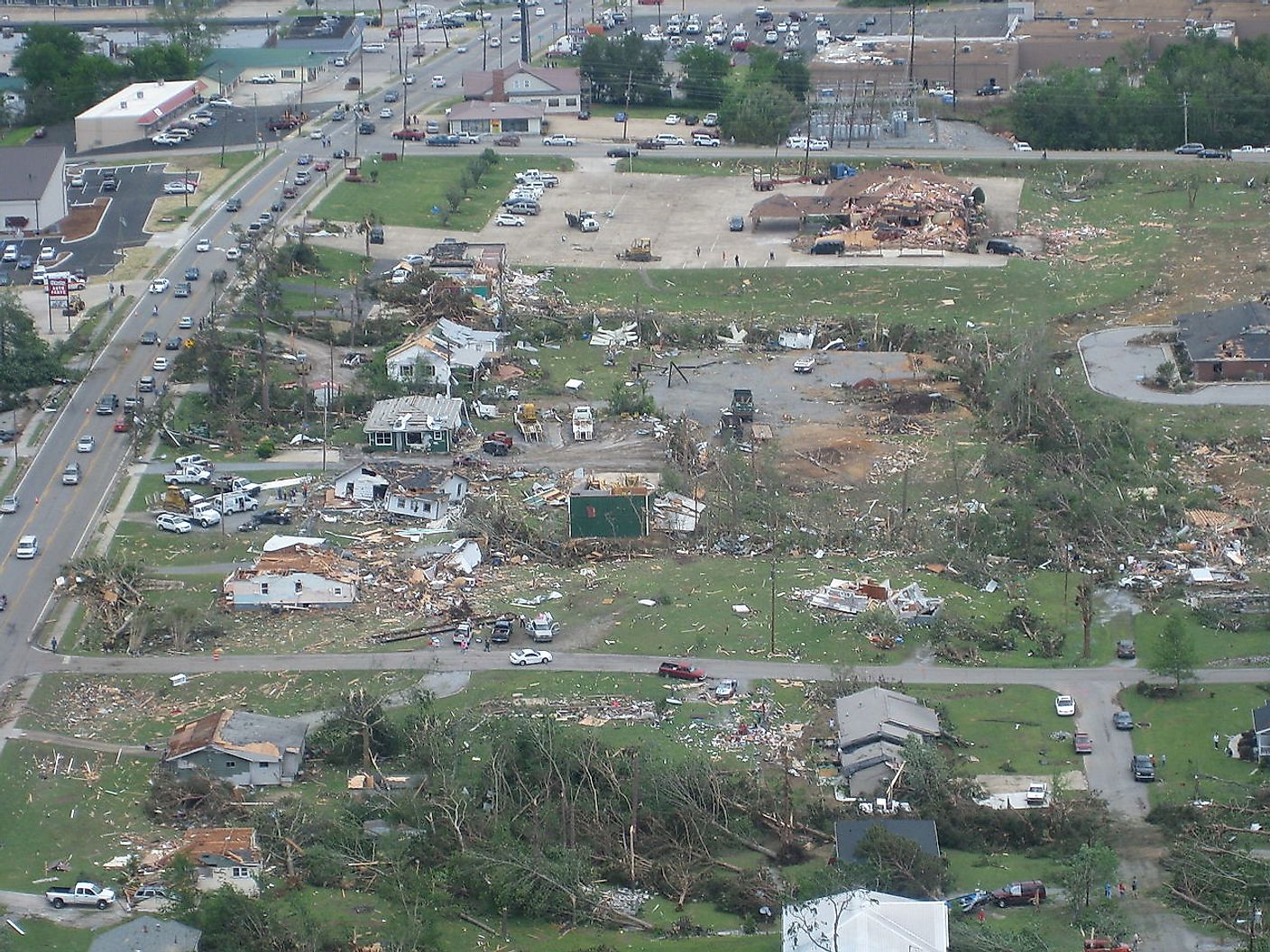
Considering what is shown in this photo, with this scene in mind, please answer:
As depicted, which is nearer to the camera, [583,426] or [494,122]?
[583,426]

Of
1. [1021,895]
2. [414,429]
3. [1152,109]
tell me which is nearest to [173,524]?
[414,429]

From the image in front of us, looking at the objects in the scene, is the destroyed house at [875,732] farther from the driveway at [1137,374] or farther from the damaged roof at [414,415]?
the driveway at [1137,374]

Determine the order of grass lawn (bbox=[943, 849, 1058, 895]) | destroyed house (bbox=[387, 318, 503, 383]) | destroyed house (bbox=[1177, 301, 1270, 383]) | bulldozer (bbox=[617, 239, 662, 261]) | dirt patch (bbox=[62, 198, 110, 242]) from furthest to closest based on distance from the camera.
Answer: dirt patch (bbox=[62, 198, 110, 242]), bulldozer (bbox=[617, 239, 662, 261]), destroyed house (bbox=[387, 318, 503, 383]), destroyed house (bbox=[1177, 301, 1270, 383]), grass lawn (bbox=[943, 849, 1058, 895])

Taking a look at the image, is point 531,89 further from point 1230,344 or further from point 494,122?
point 1230,344

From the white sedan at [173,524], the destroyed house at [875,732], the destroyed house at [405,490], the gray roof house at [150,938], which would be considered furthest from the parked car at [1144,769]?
the white sedan at [173,524]

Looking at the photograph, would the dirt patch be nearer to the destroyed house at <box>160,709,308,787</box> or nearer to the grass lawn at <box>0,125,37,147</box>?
the grass lawn at <box>0,125,37,147</box>

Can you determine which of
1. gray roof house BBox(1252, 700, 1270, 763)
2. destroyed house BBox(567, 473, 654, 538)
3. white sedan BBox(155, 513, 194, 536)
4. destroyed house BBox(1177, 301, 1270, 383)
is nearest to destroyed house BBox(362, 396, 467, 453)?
white sedan BBox(155, 513, 194, 536)

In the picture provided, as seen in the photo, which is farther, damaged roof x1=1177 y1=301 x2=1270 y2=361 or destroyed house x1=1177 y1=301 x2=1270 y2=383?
damaged roof x1=1177 y1=301 x2=1270 y2=361
